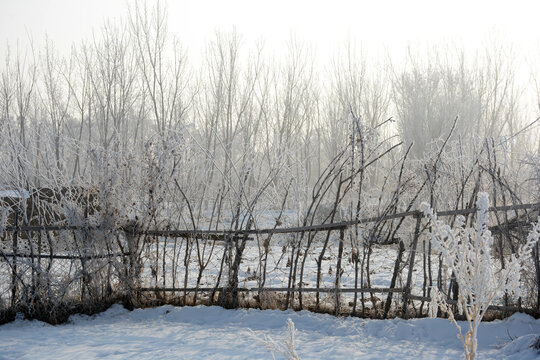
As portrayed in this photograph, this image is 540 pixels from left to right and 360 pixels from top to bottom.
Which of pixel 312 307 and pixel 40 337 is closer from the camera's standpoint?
pixel 40 337

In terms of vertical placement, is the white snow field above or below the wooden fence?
below

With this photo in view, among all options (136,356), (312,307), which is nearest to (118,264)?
(136,356)

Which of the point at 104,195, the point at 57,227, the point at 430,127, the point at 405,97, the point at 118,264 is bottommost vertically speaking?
the point at 118,264

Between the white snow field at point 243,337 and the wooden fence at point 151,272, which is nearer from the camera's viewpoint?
the white snow field at point 243,337

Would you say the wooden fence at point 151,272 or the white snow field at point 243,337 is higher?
the wooden fence at point 151,272

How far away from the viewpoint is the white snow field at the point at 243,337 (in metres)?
3.54

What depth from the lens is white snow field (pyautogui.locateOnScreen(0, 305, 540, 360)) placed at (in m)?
3.54

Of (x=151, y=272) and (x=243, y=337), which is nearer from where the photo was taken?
(x=243, y=337)

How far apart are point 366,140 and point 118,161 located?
7.88ft

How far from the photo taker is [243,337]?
408 centimetres

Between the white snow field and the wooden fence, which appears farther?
the wooden fence

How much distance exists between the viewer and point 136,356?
3500 mm

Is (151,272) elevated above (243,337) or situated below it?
above

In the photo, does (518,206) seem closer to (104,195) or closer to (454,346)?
(454,346)
